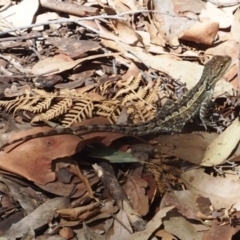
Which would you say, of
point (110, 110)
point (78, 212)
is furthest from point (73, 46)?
point (78, 212)

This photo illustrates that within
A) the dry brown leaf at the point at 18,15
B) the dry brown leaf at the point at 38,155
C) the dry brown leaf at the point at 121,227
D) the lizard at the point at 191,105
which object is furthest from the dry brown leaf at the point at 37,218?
the dry brown leaf at the point at 18,15

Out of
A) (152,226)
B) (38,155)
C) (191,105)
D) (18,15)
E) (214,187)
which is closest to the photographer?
(152,226)

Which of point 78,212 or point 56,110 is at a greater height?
point 56,110

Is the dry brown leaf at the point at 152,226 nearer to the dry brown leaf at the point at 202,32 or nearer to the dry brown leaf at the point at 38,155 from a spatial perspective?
the dry brown leaf at the point at 38,155

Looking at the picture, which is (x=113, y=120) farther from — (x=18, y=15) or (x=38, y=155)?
(x=18, y=15)

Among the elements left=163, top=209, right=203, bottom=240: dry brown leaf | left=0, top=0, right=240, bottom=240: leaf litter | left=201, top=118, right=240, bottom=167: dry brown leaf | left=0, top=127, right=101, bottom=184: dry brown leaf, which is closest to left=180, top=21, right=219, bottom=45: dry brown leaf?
left=0, top=0, right=240, bottom=240: leaf litter

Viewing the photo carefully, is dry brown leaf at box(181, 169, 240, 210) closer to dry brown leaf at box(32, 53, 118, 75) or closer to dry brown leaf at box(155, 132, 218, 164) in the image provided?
dry brown leaf at box(155, 132, 218, 164)

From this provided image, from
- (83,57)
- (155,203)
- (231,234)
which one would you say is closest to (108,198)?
(155,203)

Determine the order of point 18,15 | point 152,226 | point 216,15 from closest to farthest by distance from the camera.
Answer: point 152,226 < point 18,15 < point 216,15
